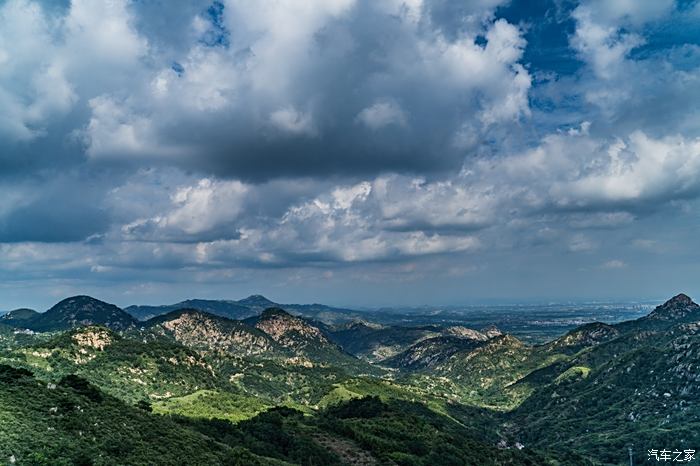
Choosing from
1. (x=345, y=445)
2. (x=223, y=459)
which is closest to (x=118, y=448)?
(x=223, y=459)

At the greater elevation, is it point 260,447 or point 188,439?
point 188,439

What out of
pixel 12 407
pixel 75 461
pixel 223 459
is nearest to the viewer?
pixel 75 461

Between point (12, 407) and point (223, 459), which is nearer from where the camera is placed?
point (12, 407)

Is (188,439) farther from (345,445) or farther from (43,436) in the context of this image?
(345,445)

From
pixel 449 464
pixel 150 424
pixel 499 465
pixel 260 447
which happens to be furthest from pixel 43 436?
pixel 499 465

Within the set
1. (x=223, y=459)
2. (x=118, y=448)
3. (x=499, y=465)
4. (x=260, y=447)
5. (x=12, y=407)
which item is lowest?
(x=499, y=465)

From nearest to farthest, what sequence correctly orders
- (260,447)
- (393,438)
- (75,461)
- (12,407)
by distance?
(75,461) < (12,407) < (260,447) < (393,438)

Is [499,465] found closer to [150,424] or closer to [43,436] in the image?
[150,424]

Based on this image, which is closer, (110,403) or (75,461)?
(75,461)

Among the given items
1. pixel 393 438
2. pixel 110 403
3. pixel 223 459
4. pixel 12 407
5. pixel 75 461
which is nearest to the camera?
pixel 75 461
